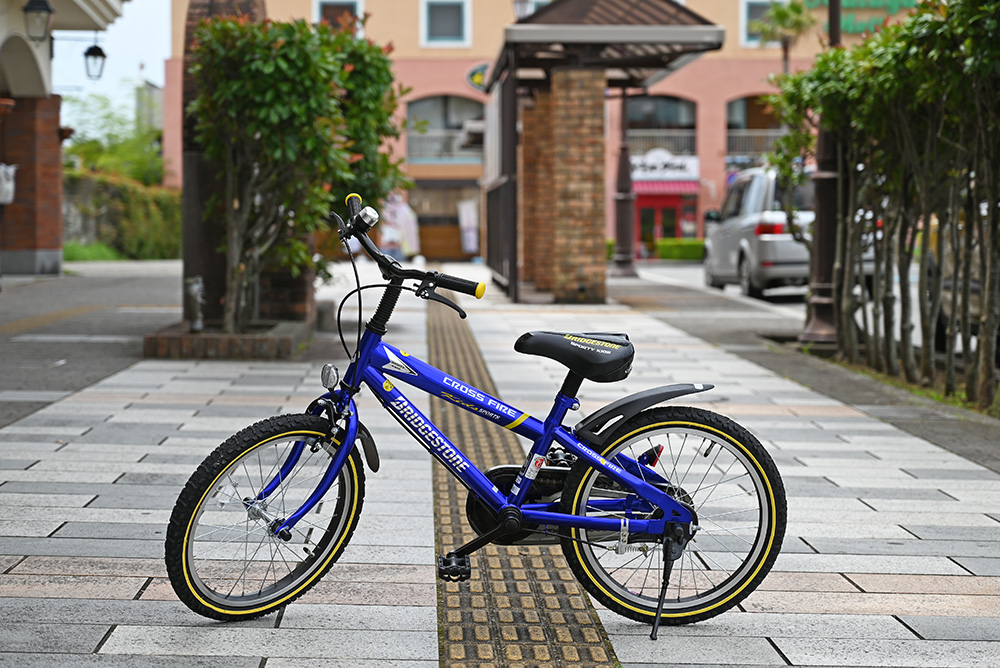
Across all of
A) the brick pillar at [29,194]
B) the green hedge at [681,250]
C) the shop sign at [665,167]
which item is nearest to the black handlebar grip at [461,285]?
the brick pillar at [29,194]

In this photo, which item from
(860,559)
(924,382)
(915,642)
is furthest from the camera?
(924,382)

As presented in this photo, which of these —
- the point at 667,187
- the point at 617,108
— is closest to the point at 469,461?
the point at 617,108

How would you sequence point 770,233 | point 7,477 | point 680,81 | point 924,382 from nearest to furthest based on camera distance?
point 7,477, point 924,382, point 770,233, point 680,81

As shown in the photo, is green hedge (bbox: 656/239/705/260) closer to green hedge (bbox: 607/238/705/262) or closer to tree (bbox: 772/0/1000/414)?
green hedge (bbox: 607/238/705/262)

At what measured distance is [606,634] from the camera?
359 cm

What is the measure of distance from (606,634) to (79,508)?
2.32m

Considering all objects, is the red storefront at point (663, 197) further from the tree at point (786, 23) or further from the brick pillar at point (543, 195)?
the brick pillar at point (543, 195)

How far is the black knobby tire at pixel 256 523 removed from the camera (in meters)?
3.47

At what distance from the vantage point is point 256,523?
364 centimetres

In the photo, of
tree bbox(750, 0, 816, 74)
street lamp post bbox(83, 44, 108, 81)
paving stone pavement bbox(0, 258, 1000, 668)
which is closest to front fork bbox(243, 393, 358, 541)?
paving stone pavement bbox(0, 258, 1000, 668)

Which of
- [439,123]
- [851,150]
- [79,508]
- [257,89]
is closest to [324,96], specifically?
[257,89]

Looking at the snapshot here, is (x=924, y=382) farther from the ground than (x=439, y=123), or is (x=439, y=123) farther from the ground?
(x=439, y=123)

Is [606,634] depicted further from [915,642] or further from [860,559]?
[860,559]

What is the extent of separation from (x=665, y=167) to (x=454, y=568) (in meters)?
40.5
